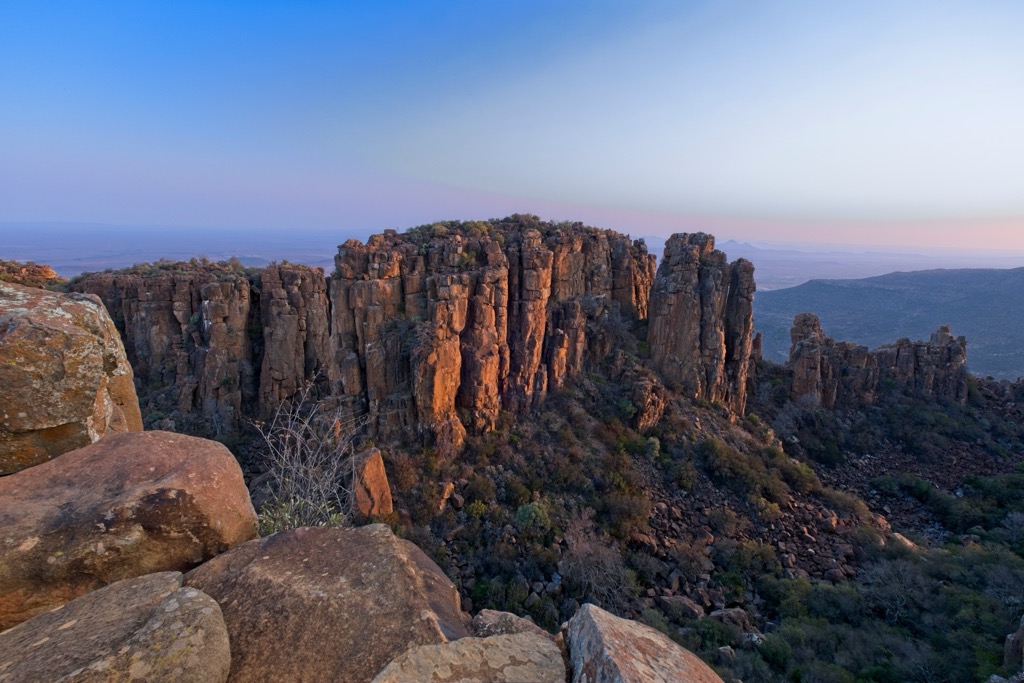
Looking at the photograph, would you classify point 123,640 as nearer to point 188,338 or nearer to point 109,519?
point 109,519

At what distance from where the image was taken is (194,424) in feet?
75.7

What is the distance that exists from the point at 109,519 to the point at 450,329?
1721cm

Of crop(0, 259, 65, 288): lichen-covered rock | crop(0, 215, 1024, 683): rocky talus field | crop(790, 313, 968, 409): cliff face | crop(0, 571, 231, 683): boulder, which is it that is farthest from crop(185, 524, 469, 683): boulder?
crop(790, 313, 968, 409): cliff face

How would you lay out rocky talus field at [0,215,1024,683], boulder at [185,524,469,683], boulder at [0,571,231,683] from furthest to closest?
rocky talus field at [0,215,1024,683]
boulder at [185,524,469,683]
boulder at [0,571,231,683]

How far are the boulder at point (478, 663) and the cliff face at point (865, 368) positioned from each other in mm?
31810

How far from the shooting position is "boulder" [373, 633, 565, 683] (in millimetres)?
3094

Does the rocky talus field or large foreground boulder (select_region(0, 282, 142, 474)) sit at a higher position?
large foreground boulder (select_region(0, 282, 142, 474))

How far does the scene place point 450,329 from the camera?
831 inches

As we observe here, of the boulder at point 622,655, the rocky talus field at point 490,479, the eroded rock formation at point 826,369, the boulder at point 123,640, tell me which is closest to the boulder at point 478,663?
the rocky talus field at point 490,479

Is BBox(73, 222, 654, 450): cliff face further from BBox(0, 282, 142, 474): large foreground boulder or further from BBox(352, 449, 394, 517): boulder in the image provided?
BBox(0, 282, 142, 474): large foreground boulder

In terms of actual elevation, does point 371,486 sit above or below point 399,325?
below

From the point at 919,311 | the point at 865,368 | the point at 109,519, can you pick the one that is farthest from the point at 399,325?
the point at 919,311

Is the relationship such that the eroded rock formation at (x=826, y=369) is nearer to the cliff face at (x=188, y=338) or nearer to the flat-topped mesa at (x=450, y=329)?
the flat-topped mesa at (x=450, y=329)

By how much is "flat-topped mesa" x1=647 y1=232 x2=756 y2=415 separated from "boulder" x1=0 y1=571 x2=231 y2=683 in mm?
25641
